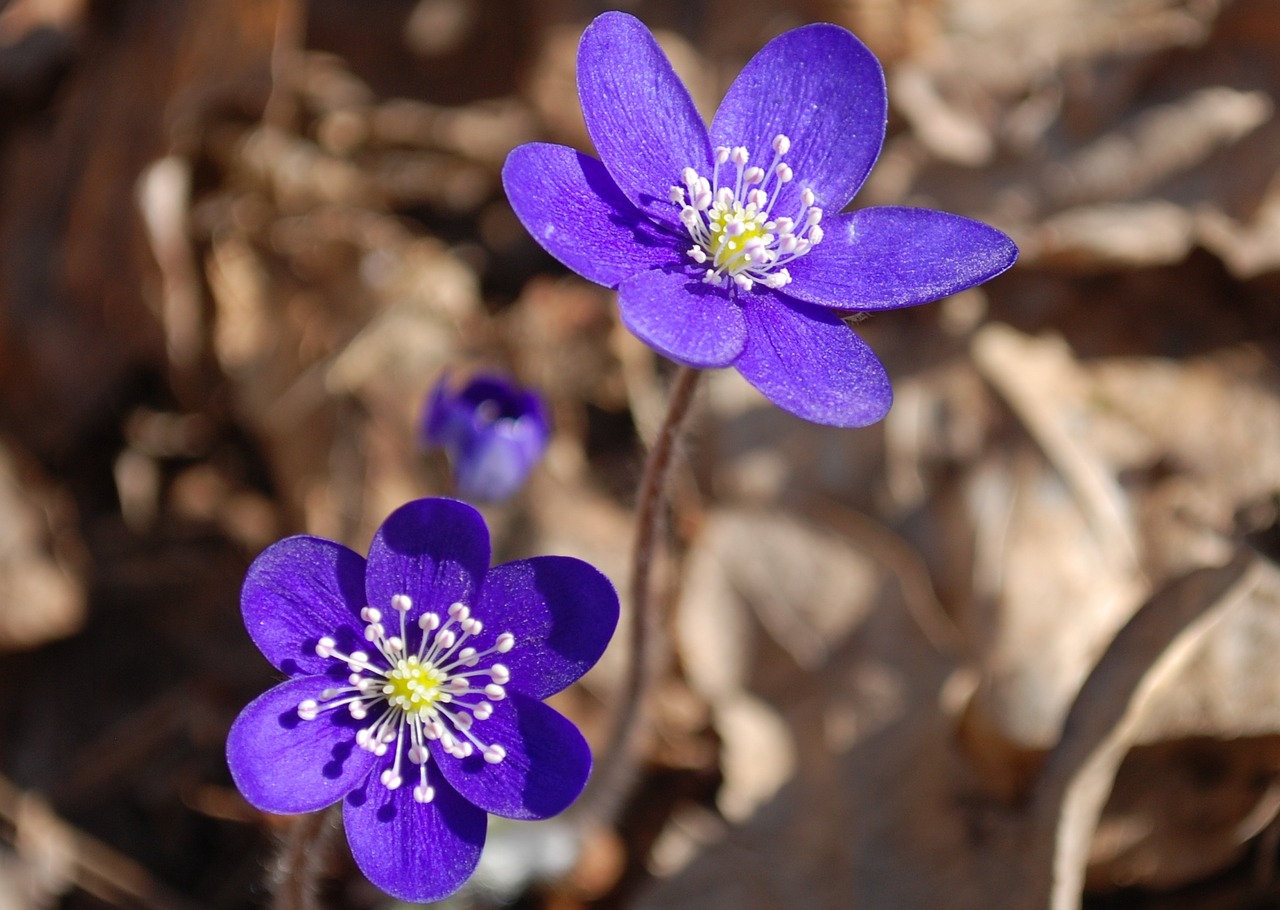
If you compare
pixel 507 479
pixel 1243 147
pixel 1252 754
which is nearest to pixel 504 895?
pixel 507 479

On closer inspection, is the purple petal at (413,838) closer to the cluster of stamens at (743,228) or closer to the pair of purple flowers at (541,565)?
the pair of purple flowers at (541,565)

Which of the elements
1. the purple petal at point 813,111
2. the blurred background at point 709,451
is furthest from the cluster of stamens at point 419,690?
the purple petal at point 813,111

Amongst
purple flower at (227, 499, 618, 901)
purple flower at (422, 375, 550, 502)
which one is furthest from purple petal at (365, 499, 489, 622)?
purple flower at (422, 375, 550, 502)

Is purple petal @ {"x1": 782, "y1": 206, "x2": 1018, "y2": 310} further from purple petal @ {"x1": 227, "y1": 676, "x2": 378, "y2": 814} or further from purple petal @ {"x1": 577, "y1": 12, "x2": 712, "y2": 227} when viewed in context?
purple petal @ {"x1": 227, "y1": 676, "x2": 378, "y2": 814}

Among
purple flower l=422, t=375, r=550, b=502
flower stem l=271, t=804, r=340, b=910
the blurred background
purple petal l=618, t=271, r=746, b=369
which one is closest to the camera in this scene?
purple petal l=618, t=271, r=746, b=369

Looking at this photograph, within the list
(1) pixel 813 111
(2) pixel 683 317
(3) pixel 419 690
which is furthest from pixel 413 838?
(1) pixel 813 111

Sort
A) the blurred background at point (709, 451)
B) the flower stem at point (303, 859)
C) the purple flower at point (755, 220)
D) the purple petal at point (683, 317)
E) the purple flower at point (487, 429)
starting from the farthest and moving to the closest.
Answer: the purple flower at point (487, 429)
the blurred background at point (709, 451)
the flower stem at point (303, 859)
the purple flower at point (755, 220)
the purple petal at point (683, 317)

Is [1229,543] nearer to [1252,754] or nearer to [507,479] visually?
[1252,754]
